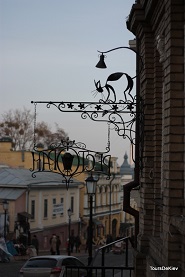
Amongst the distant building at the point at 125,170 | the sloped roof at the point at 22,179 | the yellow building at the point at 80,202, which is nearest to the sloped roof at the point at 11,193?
the sloped roof at the point at 22,179

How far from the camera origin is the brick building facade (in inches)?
305

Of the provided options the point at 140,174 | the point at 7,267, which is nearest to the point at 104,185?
the point at 7,267

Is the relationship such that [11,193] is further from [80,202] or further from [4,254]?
[4,254]

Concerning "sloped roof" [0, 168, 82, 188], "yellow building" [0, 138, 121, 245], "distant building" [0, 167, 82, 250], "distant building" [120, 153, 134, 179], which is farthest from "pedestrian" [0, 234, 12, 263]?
"distant building" [120, 153, 134, 179]

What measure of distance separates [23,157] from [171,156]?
160ft

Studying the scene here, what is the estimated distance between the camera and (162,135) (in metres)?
9.64

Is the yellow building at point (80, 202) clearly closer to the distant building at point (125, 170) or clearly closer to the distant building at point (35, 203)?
the distant building at point (35, 203)

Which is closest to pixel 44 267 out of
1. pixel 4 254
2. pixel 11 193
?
pixel 4 254

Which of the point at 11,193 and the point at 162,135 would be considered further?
the point at 11,193

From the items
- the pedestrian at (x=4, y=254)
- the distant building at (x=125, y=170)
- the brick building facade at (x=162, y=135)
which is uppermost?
the brick building facade at (x=162, y=135)

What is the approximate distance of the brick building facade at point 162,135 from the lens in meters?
7.75

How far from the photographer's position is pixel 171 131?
7.88 meters

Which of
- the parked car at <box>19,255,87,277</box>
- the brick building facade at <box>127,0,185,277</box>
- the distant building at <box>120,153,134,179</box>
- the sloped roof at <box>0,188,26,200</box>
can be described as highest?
the brick building facade at <box>127,0,185,277</box>

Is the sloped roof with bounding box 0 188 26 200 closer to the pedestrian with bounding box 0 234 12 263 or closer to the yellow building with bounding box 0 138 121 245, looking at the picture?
the yellow building with bounding box 0 138 121 245
